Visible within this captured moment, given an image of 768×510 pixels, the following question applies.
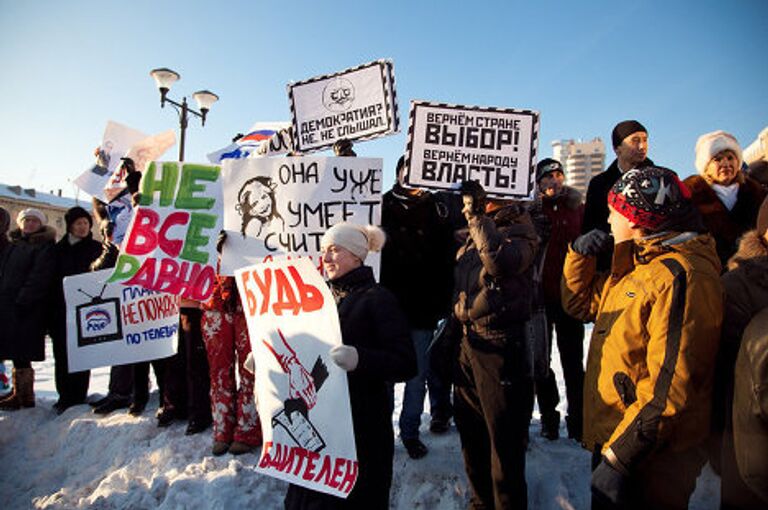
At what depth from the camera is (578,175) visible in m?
98.8

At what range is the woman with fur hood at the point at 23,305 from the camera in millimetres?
5301

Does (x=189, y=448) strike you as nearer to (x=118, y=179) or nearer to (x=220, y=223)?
(x=220, y=223)

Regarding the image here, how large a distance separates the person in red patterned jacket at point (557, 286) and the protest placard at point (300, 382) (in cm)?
227

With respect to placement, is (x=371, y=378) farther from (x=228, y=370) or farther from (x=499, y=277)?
(x=228, y=370)

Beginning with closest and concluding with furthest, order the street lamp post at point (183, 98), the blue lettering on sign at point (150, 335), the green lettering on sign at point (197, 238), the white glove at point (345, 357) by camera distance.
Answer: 1. the white glove at point (345, 357)
2. the green lettering on sign at point (197, 238)
3. the blue lettering on sign at point (150, 335)
4. the street lamp post at point (183, 98)

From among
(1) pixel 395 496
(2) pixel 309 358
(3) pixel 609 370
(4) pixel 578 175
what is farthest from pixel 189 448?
(4) pixel 578 175

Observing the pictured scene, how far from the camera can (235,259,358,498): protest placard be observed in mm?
2070

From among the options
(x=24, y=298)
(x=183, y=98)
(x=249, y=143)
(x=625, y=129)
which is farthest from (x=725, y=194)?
(x=183, y=98)

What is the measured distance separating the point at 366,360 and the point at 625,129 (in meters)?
2.79

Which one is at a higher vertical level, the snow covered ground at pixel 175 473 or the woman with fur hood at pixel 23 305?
the woman with fur hood at pixel 23 305

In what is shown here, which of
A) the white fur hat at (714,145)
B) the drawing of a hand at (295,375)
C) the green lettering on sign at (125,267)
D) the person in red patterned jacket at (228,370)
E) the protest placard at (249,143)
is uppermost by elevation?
the protest placard at (249,143)

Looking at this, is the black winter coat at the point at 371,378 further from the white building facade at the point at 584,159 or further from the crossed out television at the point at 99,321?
the white building facade at the point at 584,159

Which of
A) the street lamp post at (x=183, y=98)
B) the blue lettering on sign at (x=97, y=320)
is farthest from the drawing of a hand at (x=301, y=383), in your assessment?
the street lamp post at (x=183, y=98)

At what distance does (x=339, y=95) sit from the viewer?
12.5 feet
